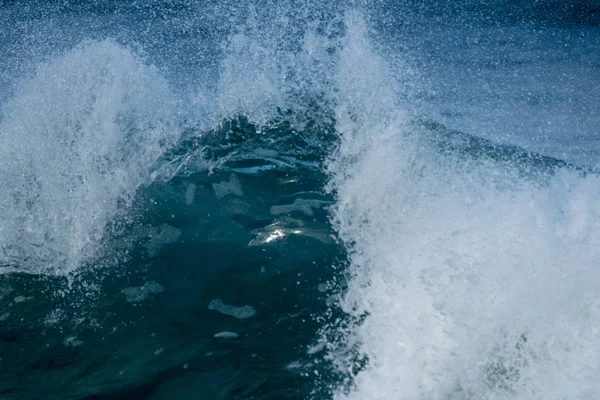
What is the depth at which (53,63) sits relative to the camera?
4.31 meters

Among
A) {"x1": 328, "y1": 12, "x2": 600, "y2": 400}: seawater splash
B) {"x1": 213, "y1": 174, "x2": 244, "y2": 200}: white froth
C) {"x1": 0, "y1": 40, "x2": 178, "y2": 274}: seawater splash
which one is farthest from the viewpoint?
{"x1": 213, "y1": 174, "x2": 244, "y2": 200}: white froth

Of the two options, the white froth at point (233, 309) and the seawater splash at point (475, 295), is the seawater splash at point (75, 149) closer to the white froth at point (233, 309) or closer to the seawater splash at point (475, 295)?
the white froth at point (233, 309)

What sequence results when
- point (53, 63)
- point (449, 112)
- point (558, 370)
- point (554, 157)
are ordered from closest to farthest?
point (558, 370) → point (53, 63) → point (554, 157) → point (449, 112)

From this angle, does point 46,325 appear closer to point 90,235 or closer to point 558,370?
point 90,235

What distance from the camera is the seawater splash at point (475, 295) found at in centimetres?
262

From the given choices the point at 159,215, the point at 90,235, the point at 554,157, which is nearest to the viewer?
the point at 90,235

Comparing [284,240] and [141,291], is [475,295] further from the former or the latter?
[141,291]

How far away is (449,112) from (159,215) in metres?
3.67

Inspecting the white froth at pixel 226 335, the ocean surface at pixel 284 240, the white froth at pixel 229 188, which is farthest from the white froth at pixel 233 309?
the white froth at pixel 229 188

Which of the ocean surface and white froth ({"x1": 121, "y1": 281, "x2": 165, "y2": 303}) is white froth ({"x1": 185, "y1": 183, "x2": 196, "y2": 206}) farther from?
white froth ({"x1": 121, "y1": 281, "x2": 165, "y2": 303})

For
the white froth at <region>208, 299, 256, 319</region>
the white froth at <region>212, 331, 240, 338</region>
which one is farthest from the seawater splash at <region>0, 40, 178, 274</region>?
the white froth at <region>212, 331, 240, 338</region>

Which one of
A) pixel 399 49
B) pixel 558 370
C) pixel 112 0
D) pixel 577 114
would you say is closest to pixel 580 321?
pixel 558 370

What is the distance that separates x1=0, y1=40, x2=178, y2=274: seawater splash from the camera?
3.58 metres

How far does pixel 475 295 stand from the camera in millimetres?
2773
